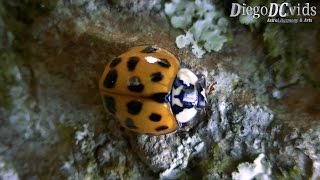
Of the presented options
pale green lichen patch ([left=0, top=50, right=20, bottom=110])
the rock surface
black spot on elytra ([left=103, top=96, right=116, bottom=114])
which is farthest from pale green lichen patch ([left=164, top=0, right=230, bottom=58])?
pale green lichen patch ([left=0, top=50, right=20, bottom=110])

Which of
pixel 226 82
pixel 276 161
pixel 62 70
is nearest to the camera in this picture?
pixel 276 161

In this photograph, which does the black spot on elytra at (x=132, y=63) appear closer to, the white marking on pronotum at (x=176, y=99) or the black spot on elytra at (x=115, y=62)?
the black spot on elytra at (x=115, y=62)

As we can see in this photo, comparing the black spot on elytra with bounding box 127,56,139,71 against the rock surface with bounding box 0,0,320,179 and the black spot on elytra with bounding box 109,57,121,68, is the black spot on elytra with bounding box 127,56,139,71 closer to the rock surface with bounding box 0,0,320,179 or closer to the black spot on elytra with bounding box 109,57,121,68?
the black spot on elytra with bounding box 109,57,121,68

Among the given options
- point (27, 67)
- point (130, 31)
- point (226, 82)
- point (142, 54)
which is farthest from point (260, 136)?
point (27, 67)

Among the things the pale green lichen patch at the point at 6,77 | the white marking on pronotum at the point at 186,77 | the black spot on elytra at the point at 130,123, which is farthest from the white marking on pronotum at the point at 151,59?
the pale green lichen patch at the point at 6,77

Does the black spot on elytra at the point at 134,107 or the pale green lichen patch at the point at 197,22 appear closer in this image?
the black spot on elytra at the point at 134,107

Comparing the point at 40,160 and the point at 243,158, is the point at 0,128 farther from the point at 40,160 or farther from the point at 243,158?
the point at 243,158

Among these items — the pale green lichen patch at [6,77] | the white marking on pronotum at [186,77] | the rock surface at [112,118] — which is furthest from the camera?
the pale green lichen patch at [6,77]
